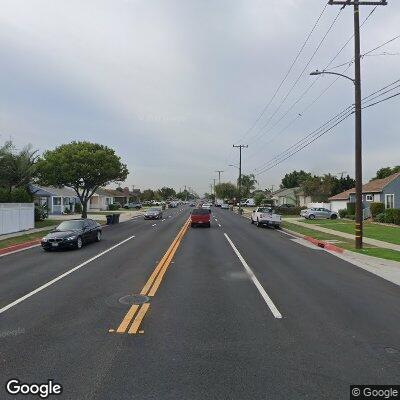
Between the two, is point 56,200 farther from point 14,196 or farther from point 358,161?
point 358,161

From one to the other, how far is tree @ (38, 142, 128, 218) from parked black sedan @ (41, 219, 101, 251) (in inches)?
666

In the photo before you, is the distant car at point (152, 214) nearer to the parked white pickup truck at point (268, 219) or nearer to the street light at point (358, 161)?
the parked white pickup truck at point (268, 219)

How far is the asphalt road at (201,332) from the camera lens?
5.05 m

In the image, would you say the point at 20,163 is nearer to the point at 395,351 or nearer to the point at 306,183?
the point at 395,351

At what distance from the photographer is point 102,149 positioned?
40.8 metres

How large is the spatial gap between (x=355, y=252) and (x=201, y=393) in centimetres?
1515

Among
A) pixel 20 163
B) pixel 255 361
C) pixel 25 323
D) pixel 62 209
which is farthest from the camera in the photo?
pixel 62 209

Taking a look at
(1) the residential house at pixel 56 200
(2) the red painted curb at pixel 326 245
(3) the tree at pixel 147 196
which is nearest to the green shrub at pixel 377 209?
(2) the red painted curb at pixel 326 245

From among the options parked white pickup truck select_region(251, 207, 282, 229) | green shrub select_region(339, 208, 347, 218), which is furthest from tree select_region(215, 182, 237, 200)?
parked white pickup truck select_region(251, 207, 282, 229)

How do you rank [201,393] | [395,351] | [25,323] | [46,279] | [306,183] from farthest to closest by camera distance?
[306,183], [46,279], [25,323], [395,351], [201,393]

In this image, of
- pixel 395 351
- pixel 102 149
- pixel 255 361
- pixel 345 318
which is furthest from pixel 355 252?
pixel 102 149

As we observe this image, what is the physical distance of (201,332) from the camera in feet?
22.6

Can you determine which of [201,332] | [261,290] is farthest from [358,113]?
[201,332]

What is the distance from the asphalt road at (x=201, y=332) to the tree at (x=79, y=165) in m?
25.5
